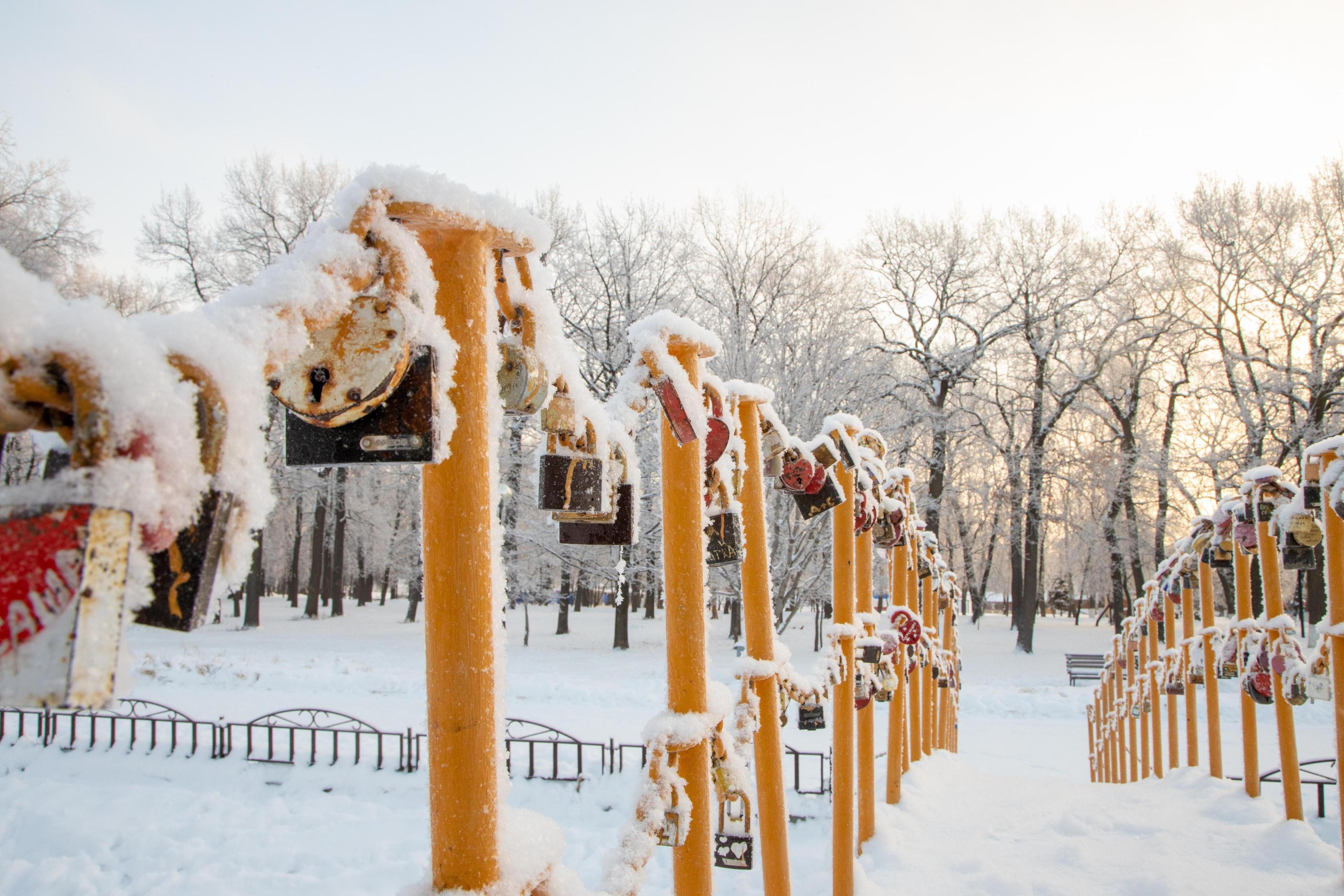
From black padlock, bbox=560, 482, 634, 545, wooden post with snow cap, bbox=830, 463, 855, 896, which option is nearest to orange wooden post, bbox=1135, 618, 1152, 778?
wooden post with snow cap, bbox=830, 463, 855, 896

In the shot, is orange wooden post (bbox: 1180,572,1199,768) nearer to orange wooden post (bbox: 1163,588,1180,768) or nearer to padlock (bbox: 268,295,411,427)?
orange wooden post (bbox: 1163,588,1180,768)

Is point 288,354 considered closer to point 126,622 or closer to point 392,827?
point 126,622

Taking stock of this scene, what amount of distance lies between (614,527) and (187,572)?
3.47ft

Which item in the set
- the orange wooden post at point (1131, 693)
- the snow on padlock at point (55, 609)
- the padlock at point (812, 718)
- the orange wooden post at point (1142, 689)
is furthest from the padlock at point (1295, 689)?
the snow on padlock at point (55, 609)

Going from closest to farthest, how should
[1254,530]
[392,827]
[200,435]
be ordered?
[200,435] → [1254,530] → [392,827]

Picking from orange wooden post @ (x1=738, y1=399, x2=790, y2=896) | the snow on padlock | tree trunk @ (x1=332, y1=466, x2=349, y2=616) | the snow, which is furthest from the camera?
tree trunk @ (x1=332, y1=466, x2=349, y2=616)

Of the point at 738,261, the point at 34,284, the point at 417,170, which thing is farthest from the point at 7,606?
the point at 738,261

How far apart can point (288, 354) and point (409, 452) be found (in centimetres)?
17

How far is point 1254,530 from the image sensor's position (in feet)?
15.3

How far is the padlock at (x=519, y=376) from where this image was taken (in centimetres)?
115

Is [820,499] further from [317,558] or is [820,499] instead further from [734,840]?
[317,558]

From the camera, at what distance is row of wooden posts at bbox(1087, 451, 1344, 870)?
3.52 m

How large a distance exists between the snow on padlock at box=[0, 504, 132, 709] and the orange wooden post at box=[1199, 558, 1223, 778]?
6.39 m

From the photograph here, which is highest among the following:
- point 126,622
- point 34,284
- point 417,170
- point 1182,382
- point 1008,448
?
point 1182,382
